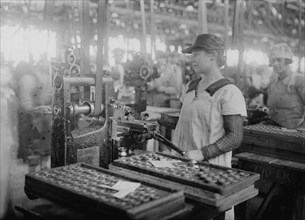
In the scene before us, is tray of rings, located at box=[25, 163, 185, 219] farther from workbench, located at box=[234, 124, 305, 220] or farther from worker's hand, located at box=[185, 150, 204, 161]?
workbench, located at box=[234, 124, 305, 220]

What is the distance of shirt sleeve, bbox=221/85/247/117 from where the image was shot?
7.60ft

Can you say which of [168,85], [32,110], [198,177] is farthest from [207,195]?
[168,85]

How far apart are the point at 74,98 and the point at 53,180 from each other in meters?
1.37

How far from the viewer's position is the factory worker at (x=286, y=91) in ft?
13.9

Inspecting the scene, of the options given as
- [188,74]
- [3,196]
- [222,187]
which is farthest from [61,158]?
[188,74]

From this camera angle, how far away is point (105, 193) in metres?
1.61

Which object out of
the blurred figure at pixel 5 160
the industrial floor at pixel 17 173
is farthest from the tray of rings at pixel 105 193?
the industrial floor at pixel 17 173

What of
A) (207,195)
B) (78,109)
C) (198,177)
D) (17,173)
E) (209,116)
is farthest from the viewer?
(17,173)

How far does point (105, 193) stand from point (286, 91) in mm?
3237

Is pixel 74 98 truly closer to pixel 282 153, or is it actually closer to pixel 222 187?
pixel 222 187

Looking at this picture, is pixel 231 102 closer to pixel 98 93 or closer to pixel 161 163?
pixel 161 163

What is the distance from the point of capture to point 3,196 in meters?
3.92

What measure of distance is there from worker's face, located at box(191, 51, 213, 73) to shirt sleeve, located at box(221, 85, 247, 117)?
0.63 feet

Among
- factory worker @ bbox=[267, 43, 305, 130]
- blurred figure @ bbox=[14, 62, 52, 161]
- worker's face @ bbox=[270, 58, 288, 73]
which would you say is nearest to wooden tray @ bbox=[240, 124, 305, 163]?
factory worker @ bbox=[267, 43, 305, 130]
